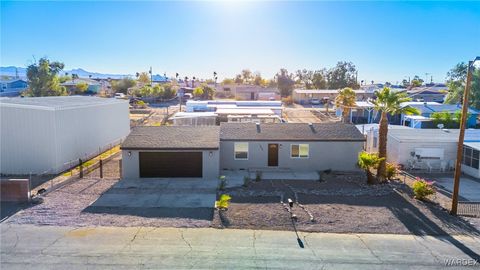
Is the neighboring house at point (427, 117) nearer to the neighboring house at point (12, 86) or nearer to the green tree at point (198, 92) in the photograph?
the green tree at point (198, 92)

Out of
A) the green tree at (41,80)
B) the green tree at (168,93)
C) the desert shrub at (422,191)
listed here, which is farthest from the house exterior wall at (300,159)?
the green tree at (168,93)

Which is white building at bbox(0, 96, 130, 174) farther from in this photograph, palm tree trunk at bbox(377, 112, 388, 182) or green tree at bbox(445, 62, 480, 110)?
green tree at bbox(445, 62, 480, 110)

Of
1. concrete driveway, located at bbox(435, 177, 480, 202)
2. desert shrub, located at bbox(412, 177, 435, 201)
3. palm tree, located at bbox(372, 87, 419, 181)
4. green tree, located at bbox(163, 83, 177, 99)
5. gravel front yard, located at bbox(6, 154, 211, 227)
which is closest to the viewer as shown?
gravel front yard, located at bbox(6, 154, 211, 227)

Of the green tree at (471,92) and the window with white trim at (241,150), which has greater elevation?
the green tree at (471,92)

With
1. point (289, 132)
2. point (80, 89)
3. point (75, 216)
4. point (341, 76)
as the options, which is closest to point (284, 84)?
point (341, 76)

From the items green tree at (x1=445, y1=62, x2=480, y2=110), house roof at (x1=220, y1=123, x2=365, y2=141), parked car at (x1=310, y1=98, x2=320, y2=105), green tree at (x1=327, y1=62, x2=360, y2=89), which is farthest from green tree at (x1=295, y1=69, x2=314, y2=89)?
house roof at (x1=220, y1=123, x2=365, y2=141)

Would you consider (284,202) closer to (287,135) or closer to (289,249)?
(289,249)
